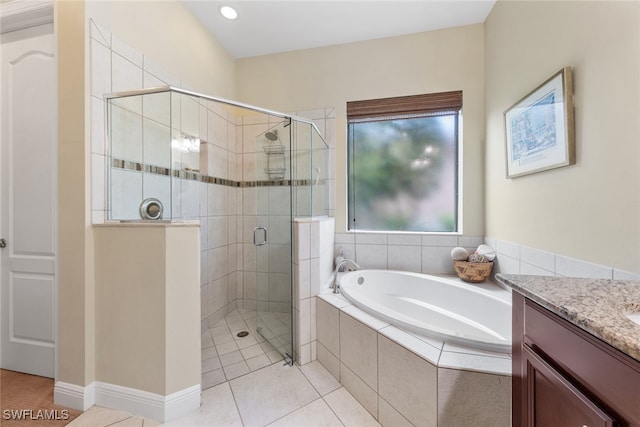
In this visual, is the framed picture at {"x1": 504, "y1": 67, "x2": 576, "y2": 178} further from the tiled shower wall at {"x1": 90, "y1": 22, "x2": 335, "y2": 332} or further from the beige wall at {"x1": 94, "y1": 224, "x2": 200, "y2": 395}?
the beige wall at {"x1": 94, "y1": 224, "x2": 200, "y2": 395}

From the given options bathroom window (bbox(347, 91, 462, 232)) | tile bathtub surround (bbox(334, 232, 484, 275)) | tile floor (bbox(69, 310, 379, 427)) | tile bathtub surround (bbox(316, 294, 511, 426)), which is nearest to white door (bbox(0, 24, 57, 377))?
tile floor (bbox(69, 310, 379, 427))

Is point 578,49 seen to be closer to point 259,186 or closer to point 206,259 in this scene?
point 259,186

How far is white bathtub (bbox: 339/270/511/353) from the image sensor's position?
4.58 feet

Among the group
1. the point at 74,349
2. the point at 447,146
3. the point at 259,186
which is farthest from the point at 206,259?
the point at 447,146

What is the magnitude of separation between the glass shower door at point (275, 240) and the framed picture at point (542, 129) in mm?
1639

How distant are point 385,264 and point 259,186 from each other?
56.7 inches

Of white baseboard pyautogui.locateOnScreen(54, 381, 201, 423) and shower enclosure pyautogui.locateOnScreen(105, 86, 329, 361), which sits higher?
shower enclosure pyautogui.locateOnScreen(105, 86, 329, 361)

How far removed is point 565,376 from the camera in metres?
0.55

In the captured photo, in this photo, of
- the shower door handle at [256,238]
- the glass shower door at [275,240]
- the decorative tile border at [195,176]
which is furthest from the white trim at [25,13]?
the shower door handle at [256,238]

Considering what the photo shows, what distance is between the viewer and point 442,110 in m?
2.36

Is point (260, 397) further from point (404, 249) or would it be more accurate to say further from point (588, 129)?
point (588, 129)

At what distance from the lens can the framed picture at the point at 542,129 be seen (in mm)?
1262

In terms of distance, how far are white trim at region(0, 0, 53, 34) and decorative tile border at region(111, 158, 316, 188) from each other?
0.95m

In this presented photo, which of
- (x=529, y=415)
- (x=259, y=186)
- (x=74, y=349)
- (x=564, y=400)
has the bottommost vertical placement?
(x=74, y=349)
